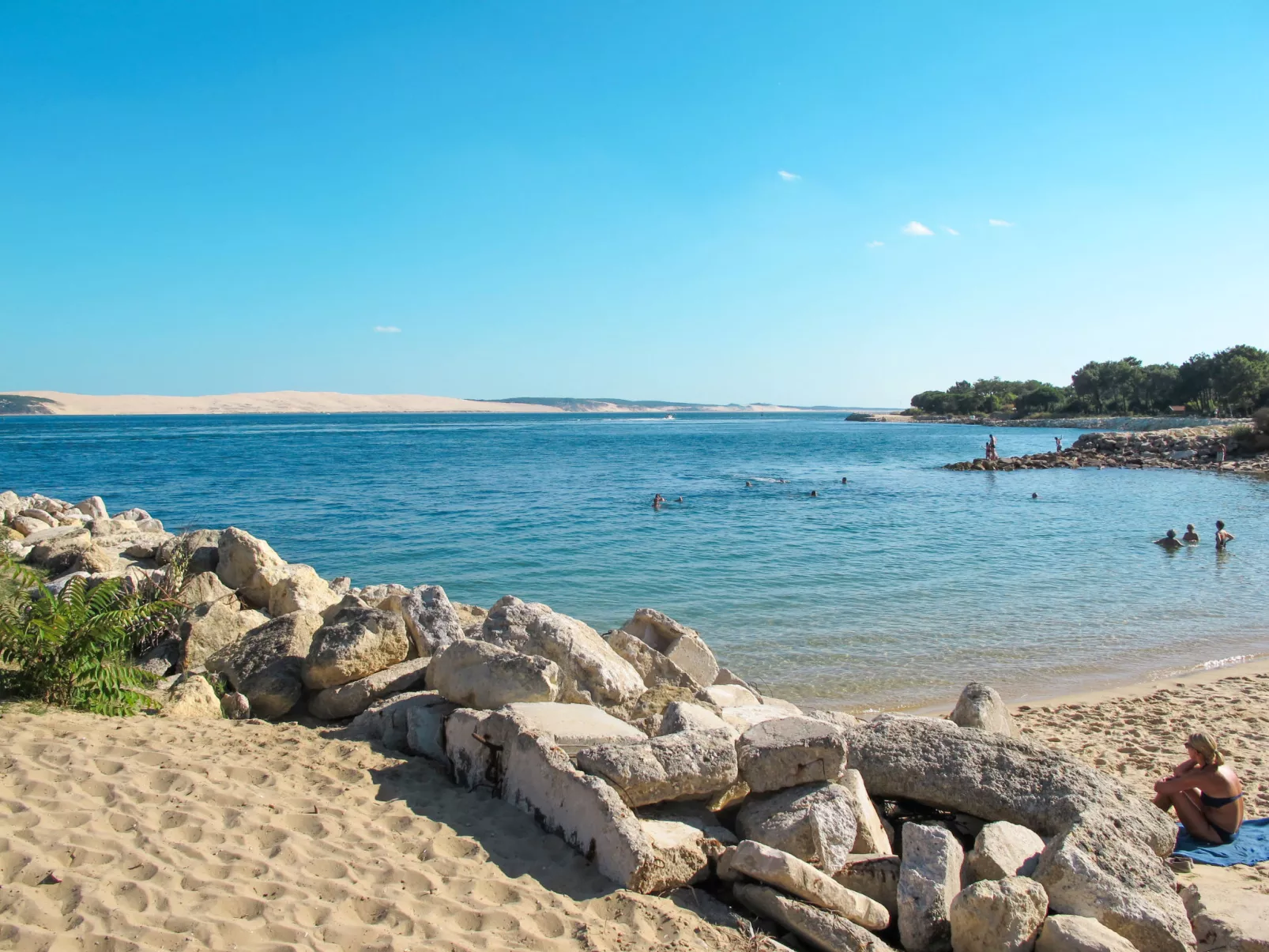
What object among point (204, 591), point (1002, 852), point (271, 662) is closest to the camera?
point (1002, 852)

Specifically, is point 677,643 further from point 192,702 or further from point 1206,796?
point 1206,796

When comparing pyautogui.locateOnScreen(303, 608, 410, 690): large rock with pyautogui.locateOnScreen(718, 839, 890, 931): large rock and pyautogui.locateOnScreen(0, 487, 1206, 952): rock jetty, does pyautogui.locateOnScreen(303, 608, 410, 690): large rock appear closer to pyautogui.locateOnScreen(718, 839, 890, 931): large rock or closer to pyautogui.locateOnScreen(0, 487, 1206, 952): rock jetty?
pyautogui.locateOnScreen(0, 487, 1206, 952): rock jetty

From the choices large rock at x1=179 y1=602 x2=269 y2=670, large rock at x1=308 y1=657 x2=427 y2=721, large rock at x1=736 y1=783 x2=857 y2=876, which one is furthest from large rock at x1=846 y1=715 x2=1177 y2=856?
large rock at x1=179 y1=602 x2=269 y2=670

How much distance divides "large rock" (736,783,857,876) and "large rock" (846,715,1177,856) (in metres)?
0.68

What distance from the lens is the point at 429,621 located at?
783cm

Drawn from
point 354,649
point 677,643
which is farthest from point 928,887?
point 354,649

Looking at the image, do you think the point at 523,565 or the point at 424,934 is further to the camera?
the point at 523,565

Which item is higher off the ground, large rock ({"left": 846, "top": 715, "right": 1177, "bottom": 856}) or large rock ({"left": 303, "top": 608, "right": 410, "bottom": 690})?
large rock ({"left": 303, "top": 608, "right": 410, "bottom": 690})

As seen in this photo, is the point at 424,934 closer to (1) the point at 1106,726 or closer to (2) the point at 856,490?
(1) the point at 1106,726

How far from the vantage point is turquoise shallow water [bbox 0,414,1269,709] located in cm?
1195

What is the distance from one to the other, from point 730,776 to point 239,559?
24.0 feet

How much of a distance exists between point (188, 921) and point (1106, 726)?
8974 mm

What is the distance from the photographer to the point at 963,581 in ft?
54.4

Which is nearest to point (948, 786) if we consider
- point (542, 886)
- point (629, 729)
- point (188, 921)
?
point (629, 729)
